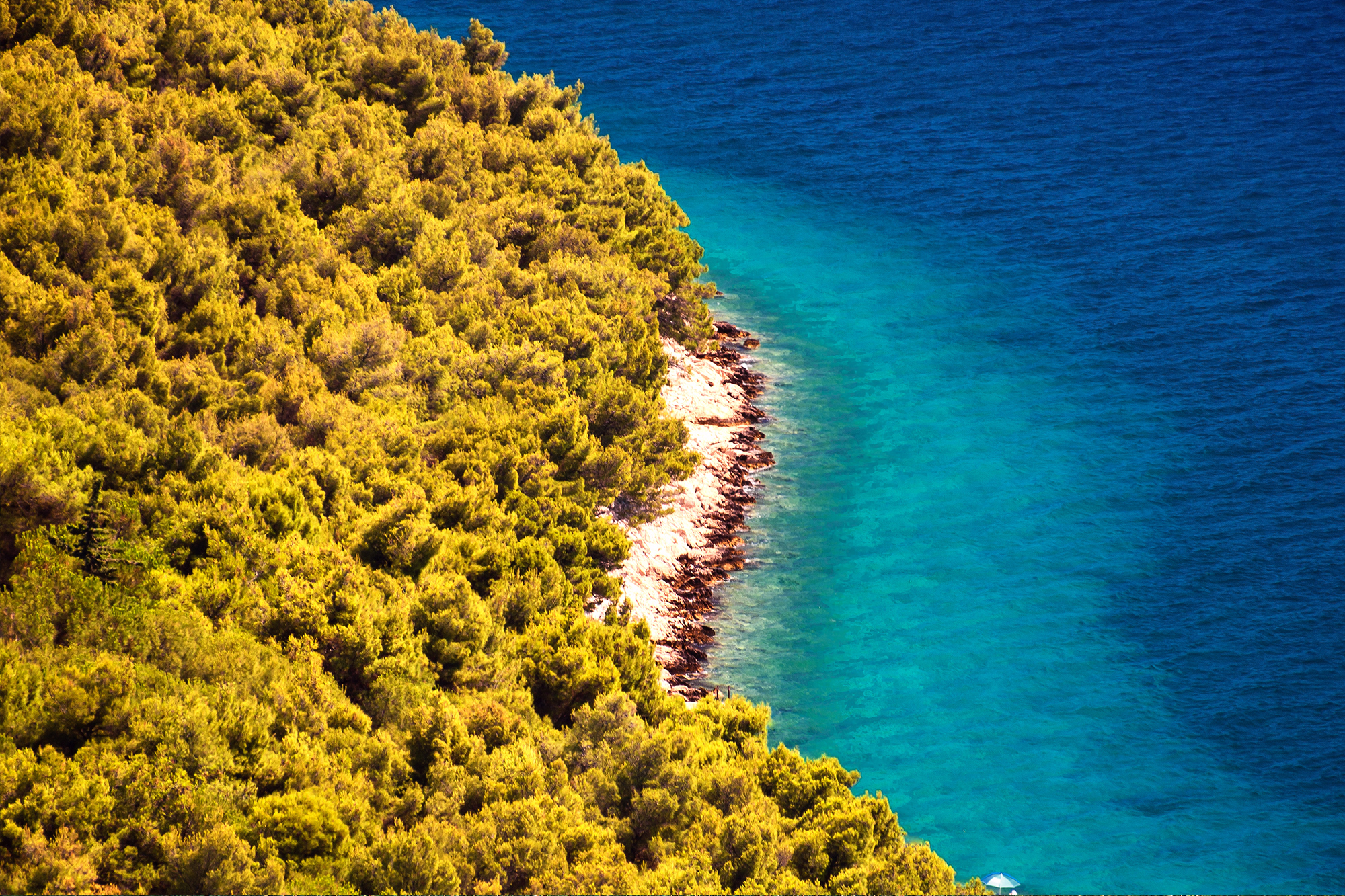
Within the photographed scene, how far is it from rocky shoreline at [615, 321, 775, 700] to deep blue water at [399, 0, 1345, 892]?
3.43ft

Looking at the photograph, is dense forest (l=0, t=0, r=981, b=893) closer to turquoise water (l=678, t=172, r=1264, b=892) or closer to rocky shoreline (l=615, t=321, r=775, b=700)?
rocky shoreline (l=615, t=321, r=775, b=700)

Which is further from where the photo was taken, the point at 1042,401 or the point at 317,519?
the point at 1042,401

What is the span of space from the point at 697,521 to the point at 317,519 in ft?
53.0

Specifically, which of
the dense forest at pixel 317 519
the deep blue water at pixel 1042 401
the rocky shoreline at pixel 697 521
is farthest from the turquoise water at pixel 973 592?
the dense forest at pixel 317 519

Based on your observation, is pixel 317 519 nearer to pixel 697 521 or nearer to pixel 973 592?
pixel 697 521

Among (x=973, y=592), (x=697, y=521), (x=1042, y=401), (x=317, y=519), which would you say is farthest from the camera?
(x=1042, y=401)

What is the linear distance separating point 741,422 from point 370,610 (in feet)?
79.6

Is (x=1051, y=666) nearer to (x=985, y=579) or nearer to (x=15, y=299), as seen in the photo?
(x=985, y=579)

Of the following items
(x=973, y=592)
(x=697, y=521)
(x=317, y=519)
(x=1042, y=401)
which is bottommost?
(x=317, y=519)

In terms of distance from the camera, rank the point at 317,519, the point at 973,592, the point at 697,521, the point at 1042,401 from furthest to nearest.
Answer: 1. the point at 1042,401
2. the point at 697,521
3. the point at 973,592
4. the point at 317,519

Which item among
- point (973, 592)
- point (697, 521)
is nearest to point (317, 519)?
point (697, 521)

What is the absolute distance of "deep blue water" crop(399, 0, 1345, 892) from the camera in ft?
102

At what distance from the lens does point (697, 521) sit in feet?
129

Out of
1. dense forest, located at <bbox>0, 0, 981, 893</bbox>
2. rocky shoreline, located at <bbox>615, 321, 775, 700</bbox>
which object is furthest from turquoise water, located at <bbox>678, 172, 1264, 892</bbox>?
dense forest, located at <bbox>0, 0, 981, 893</bbox>
